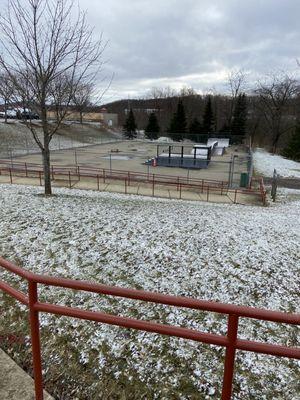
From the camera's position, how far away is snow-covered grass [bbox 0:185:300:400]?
377 cm

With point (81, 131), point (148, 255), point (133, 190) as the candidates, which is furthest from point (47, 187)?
point (81, 131)

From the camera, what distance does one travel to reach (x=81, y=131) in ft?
239

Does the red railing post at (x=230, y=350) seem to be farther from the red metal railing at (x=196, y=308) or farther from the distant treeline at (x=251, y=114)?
the distant treeline at (x=251, y=114)

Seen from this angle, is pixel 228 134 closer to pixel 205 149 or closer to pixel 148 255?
pixel 205 149

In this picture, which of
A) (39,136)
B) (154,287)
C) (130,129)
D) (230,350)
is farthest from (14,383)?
(130,129)

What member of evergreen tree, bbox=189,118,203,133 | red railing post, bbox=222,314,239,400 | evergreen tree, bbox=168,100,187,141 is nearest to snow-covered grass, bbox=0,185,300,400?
red railing post, bbox=222,314,239,400

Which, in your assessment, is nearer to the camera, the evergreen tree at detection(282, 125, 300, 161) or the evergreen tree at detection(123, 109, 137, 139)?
the evergreen tree at detection(282, 125, 300, 161)

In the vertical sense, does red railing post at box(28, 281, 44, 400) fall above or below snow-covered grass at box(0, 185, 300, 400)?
above

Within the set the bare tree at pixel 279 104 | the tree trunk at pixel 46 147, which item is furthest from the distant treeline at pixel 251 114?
the tree trunk at pixel 46 147

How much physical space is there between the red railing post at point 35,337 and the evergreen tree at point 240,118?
8024 cm

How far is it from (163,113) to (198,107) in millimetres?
12946

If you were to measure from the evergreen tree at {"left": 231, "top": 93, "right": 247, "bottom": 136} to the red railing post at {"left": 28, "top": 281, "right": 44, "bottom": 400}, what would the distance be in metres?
80.2

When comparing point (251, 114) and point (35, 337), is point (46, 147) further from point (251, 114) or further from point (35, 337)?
point (251, 114)

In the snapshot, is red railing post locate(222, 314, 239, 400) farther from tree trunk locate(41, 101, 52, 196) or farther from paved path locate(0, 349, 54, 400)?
tree trunk locate(41, 101, 52, 196)
